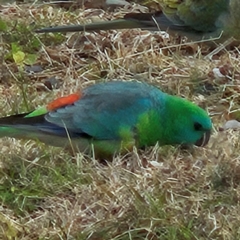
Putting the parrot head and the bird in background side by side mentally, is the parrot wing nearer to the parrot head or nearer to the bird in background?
the parrot head

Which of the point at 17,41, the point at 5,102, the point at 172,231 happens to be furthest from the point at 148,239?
the point at 17,41

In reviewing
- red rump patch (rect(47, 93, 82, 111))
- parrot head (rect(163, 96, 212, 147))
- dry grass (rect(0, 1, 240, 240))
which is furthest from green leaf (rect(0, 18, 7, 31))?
parrot head (rect(163, 96, 212, 147))

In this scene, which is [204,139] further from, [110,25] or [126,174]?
[110,25]

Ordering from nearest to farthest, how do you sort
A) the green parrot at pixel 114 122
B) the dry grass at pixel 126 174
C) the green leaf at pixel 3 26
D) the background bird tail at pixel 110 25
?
the dry grass at pixel 126 174 → the green parrot at pixel 114 122 → the background bird tail at pixel 110 25 → the green leaf at pixel 3 26

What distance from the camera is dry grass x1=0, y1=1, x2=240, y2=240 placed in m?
3.98

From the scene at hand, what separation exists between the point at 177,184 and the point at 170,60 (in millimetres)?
2015

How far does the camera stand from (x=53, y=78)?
6031mm

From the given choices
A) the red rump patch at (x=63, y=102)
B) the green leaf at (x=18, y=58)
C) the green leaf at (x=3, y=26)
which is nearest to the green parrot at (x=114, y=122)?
the red rump patch at (x=63, y=102)

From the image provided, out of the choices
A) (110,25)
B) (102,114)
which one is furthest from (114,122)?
(110,25)

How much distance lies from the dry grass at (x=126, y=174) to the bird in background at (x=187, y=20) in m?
0.30

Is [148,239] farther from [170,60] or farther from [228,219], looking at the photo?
[170,60]

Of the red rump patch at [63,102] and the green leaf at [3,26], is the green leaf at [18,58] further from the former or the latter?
the red rump patch at [63,102]

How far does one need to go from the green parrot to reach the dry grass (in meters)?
0.08

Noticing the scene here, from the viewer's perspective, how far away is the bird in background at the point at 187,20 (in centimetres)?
657
